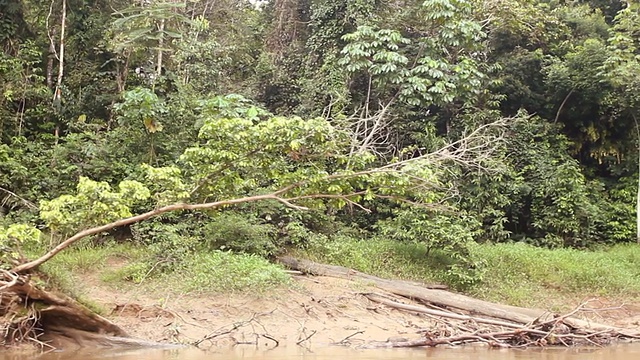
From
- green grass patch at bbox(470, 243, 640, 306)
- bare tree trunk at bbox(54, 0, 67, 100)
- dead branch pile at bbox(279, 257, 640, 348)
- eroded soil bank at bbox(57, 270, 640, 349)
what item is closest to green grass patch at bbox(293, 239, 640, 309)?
green grass patch at bbox(470, 243, 640, 306)

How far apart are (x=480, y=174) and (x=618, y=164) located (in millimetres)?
5862

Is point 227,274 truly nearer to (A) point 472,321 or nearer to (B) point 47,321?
(B) point 47,321

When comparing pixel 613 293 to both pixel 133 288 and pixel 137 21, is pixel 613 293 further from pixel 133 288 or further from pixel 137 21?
pixel 137 21

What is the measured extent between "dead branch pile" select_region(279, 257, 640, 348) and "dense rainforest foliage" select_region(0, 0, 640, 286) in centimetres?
116

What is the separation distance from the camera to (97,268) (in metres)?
10.4

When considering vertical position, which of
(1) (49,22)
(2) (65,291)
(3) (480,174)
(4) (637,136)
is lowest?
(2) (65,291)

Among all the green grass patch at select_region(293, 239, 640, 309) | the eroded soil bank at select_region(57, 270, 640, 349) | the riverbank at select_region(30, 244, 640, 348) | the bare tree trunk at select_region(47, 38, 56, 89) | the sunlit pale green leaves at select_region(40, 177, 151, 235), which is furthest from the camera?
the bare tree trunk at select_region(47, 38, 56, 89)

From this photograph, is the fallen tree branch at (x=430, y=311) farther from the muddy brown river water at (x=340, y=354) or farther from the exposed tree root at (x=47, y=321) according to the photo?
the exposed tree root at (x=47, y=321)

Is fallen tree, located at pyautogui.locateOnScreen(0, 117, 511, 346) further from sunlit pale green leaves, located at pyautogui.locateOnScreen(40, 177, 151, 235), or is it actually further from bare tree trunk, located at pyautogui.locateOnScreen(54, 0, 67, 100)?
bare tree trunk, located at pyautogui.locateOnScreen(54, 0, 67, 100)

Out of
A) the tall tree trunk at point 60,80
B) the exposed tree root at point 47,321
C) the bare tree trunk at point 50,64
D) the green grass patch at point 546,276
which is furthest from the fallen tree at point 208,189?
the bare tree trunk at point 50,64

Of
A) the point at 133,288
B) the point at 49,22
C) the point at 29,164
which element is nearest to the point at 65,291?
the point at 133,288

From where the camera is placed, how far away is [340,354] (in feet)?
22.6

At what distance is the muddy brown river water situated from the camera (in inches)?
254

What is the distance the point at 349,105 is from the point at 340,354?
29.1 ft
